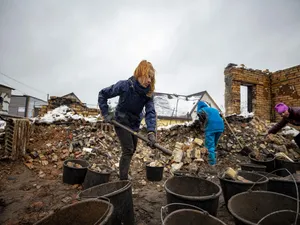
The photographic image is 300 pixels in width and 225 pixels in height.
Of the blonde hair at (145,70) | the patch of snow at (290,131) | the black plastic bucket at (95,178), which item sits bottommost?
the black plastic bucket at (95,178)

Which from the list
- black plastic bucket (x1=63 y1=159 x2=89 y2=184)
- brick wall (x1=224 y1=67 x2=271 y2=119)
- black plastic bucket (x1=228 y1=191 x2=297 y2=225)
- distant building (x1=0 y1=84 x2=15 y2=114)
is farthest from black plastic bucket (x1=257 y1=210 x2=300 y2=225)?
distant building (x1=0 y1=84 x2=15 y2=114)

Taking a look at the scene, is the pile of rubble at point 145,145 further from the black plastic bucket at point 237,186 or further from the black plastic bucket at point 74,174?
the black plastic bucket at point 237,186

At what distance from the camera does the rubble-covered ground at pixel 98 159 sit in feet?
7.75

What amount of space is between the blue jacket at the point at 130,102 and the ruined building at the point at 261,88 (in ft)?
19.2

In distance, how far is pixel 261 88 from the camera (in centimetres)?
771

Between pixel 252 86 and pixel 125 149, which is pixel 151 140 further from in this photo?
pixel 252 86

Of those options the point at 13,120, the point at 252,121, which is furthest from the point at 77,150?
the point at 252,121

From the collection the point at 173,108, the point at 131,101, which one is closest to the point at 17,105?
the point at 173,108

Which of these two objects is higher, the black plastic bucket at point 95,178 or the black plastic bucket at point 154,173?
the black plastic bucket at point 95,178

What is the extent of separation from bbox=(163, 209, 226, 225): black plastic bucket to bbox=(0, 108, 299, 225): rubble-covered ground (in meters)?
0.76

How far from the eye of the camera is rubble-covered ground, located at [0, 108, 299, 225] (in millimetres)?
2361

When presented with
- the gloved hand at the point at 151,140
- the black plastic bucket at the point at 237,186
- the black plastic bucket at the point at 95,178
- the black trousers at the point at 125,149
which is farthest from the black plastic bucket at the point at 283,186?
the black plastic bucket at the point at 95,178

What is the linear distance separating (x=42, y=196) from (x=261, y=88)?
873 cm

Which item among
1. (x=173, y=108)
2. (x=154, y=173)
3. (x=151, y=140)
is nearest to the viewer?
(x=151, y=140)
